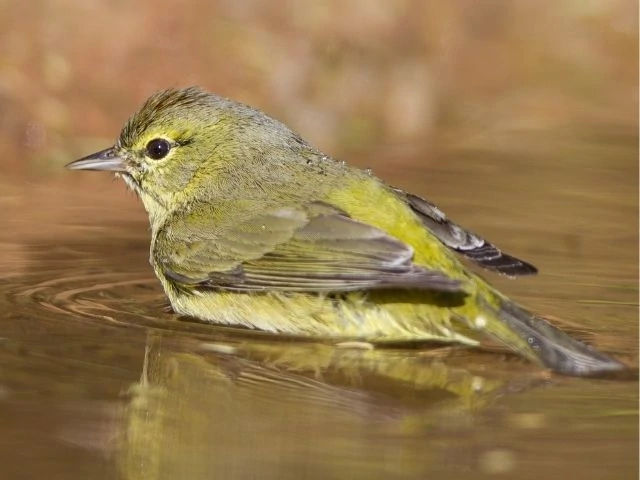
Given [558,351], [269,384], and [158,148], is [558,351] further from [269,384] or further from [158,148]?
[158,148]

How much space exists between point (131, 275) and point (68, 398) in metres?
2.03

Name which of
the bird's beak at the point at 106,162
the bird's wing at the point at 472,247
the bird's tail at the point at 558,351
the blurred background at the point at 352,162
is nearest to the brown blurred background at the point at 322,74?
the blurred background at the point at 352,162

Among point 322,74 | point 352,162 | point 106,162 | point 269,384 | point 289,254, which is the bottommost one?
point 269,384

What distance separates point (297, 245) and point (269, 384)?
0.97m

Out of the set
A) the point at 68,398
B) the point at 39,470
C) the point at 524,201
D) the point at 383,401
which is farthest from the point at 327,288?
the point at 524,201

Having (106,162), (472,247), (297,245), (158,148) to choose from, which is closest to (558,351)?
(472,247)

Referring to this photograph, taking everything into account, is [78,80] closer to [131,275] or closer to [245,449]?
[131,275]

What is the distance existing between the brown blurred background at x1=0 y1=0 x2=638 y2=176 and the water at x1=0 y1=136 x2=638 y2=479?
1900 mm

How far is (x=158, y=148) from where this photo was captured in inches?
283

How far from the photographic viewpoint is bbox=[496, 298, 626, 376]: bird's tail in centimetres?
575

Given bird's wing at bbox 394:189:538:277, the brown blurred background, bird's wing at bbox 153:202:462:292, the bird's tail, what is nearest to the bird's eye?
bird's wing at bbox 153:202:462:292

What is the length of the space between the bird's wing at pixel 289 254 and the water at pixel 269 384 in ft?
0.75

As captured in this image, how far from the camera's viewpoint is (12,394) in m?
5.23

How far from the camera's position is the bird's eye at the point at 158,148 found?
7.17m
